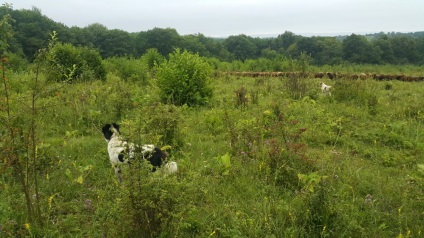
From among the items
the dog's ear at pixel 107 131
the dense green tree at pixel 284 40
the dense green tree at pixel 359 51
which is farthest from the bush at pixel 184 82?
the dense green tree at pixel 284 40

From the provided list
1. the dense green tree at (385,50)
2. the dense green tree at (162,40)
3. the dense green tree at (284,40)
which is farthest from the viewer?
the dense green tree at (284,40)

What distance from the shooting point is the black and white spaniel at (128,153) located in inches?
107

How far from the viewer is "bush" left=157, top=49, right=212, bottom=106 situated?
8352 mm

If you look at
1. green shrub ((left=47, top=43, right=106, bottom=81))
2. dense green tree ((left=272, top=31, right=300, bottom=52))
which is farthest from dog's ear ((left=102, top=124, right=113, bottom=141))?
dense green tree ((left=272, top=31, right=300, bottom=52))

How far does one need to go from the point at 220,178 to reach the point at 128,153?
1623 mm

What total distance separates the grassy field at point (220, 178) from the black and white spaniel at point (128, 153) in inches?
4.1

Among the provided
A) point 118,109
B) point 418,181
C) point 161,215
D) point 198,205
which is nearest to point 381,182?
point 418,181

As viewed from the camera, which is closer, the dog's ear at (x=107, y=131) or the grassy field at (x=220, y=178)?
the grassy field at (x=220, y=178)

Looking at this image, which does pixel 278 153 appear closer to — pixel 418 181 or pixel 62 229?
pixel 418 181

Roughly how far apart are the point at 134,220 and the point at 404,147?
4750mm

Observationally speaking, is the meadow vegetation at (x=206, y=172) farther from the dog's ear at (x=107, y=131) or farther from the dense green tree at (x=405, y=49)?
the dense green tree at (x=405, y=49)

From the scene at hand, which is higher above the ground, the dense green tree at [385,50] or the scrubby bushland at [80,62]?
the dense green tree at [385,50]

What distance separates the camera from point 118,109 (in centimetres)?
675

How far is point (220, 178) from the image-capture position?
13.3 ft
